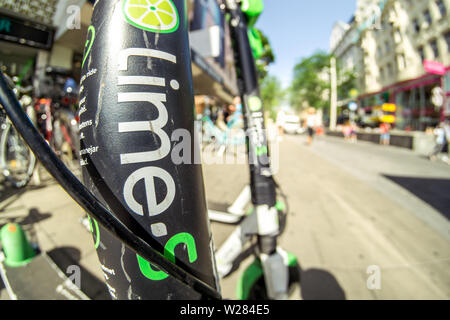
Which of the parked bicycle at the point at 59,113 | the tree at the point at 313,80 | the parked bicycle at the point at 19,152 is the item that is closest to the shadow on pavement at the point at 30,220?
the parked bicycle at the point at 19,152

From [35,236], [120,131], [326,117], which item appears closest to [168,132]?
[120,131]

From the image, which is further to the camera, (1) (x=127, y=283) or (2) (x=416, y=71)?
(2) (x=416, y=71)

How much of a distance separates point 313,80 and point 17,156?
1737 inches

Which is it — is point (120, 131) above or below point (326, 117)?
below

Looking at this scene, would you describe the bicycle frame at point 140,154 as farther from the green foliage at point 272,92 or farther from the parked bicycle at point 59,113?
the green foliage at point 272,92

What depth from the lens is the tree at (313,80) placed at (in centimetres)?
3888

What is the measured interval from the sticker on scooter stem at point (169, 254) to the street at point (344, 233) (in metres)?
1.10

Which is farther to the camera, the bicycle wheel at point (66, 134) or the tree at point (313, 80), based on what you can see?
the tree at point (313, 80)

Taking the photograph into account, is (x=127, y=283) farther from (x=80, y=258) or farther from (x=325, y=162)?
(x=325, y=162)

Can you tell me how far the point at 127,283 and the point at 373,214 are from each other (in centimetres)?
298

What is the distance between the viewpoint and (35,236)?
193cm

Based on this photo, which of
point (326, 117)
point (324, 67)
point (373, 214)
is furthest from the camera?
point (326, 117)

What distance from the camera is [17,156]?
348cm

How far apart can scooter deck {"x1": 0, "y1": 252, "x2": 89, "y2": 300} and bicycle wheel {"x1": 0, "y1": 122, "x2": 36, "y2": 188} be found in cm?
143
